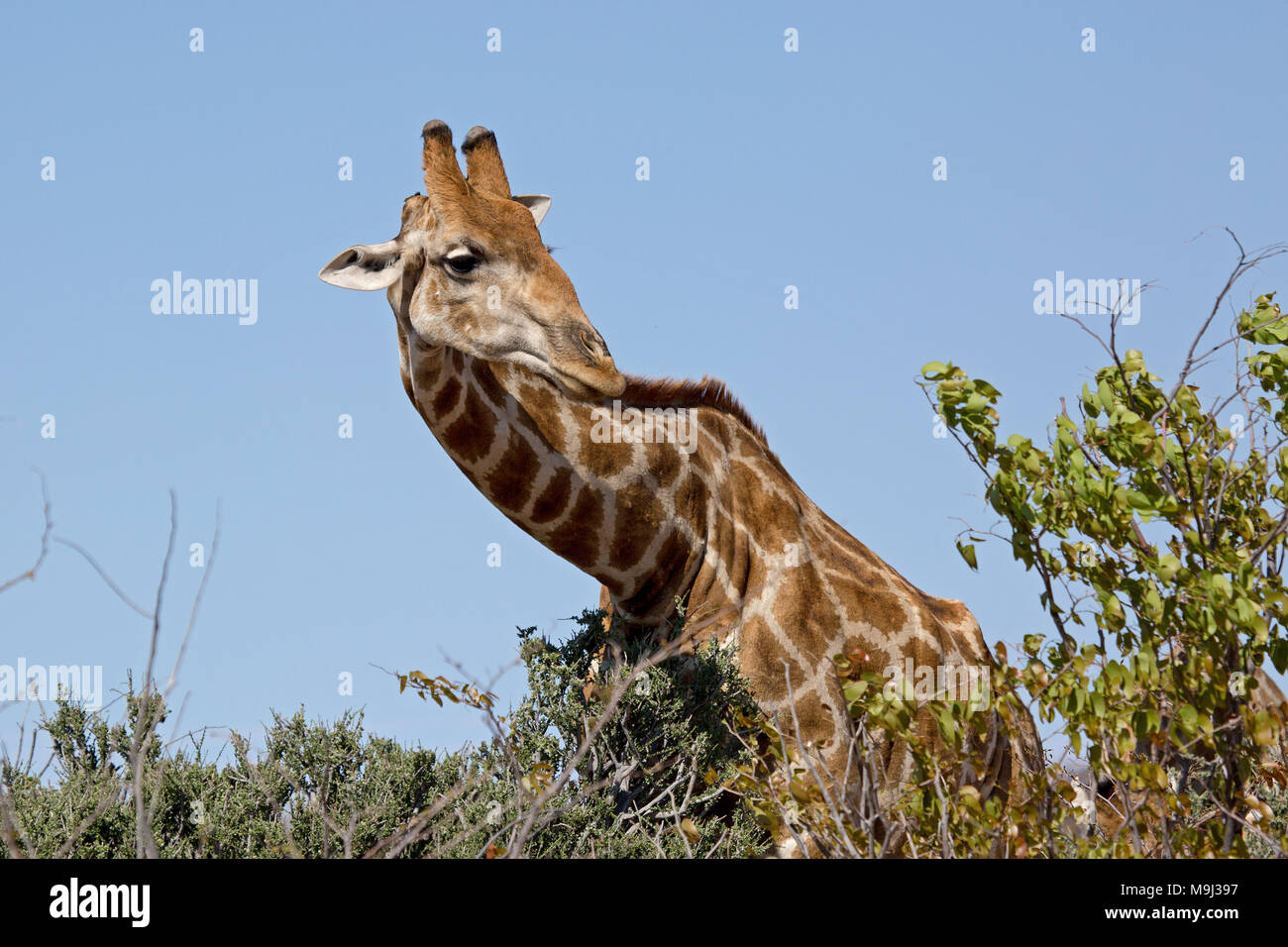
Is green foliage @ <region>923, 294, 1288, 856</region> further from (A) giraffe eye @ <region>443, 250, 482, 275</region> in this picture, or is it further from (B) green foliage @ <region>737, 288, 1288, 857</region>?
(A) giraffe eye @ <region>443, 250, 482, 275</region>

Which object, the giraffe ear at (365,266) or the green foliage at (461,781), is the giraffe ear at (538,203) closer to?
the giraffe ear at (365,266)

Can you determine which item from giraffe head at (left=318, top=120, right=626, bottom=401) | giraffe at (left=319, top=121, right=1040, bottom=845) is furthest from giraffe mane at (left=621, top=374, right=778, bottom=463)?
giraffe head at (left=318, top=120, right=626, bottom=401)

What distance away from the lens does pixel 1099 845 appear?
5.60m

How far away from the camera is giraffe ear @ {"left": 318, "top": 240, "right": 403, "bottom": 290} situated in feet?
27.0

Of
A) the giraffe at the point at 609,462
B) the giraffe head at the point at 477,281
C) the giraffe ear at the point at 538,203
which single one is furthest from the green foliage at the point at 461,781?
the giraffe ear at the point at 538,203

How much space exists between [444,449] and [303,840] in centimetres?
258

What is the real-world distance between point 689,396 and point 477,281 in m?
2.07

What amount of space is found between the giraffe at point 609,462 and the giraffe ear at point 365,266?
1 cm

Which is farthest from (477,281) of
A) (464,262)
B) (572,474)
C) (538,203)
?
(538,203)

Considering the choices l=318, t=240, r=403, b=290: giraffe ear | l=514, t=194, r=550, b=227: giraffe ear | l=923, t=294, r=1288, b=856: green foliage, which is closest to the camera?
l=923, t=294, r=1288, b=856: green foliage

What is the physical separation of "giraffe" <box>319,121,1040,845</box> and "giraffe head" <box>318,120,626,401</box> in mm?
12

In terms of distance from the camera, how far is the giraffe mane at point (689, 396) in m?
9.07

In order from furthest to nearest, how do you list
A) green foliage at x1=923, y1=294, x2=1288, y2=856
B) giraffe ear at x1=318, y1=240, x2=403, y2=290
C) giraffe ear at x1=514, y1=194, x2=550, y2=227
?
giraffe ear at x1=514, y1=194, x2=550, y2=227 → giraffe ear at x1=318, y1=240, x2=403, y2=290 → green foliage at x1=923, y1=294, x2=1288, y2=856
